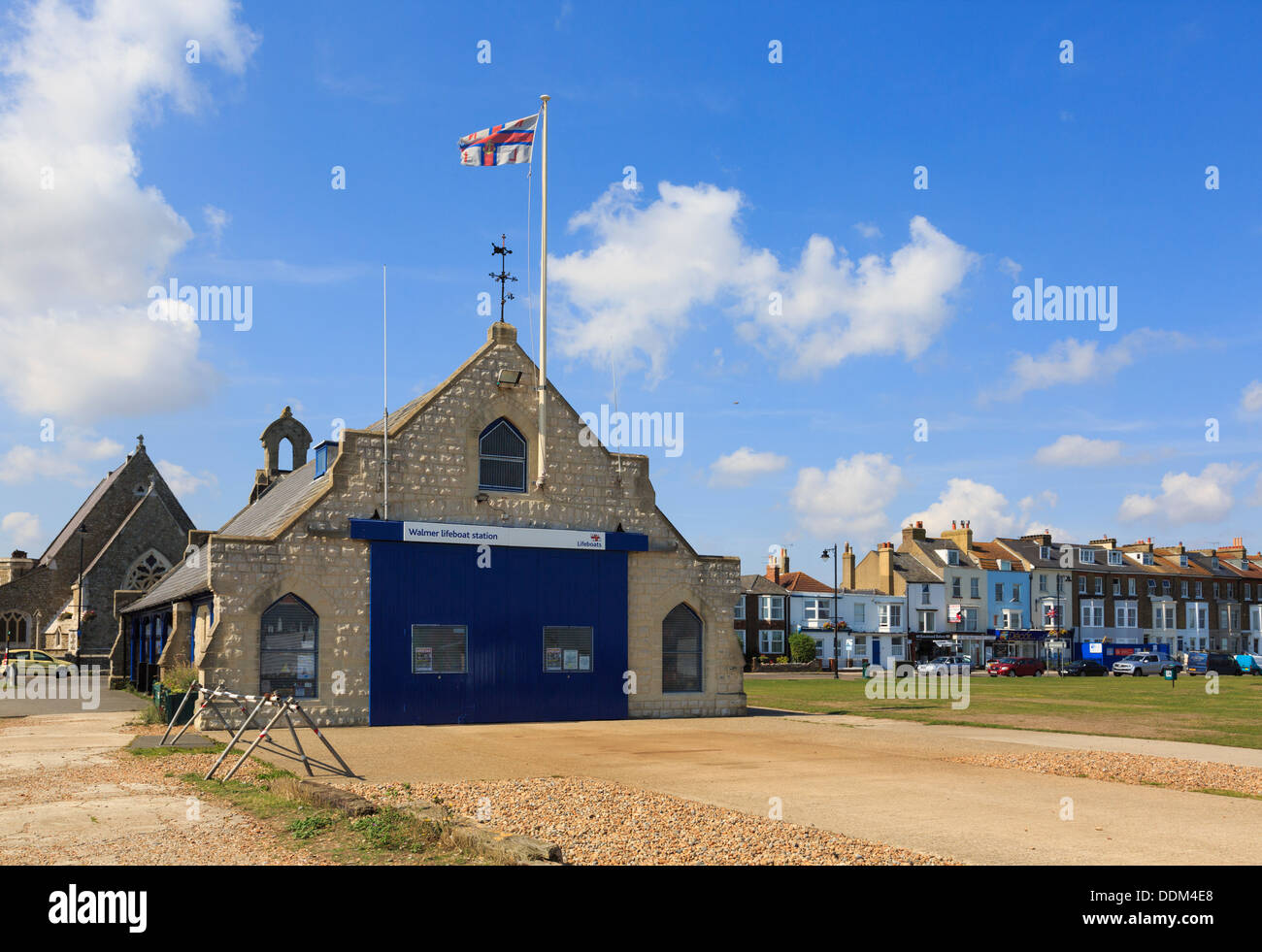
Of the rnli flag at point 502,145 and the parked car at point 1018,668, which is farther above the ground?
the rnli flag at point 502,145

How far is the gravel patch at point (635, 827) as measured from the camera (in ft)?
29.7

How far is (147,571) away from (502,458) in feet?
139

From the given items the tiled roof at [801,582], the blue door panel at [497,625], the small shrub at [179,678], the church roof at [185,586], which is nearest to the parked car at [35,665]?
the church roof at [185,586]

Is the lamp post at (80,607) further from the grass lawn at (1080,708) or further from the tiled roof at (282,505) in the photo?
the grass lawn at (1080,708)

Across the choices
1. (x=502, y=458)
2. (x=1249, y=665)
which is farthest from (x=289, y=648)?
(x=1249, y=665)

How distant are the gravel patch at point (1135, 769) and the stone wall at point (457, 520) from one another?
436 inches

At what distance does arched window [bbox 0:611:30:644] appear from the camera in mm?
60812

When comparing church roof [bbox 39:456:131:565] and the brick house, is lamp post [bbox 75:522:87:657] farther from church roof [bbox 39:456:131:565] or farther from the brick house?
the brick house

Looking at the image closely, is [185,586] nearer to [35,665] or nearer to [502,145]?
[502,145]

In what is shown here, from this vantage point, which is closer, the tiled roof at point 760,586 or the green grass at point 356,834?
the green grass at point 356,834

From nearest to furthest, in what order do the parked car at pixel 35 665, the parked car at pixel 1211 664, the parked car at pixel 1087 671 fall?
1. the parked car at pixel 35 665
2. the parked car at pixel 1087 671
3. the parked car at pixel 1211 664
